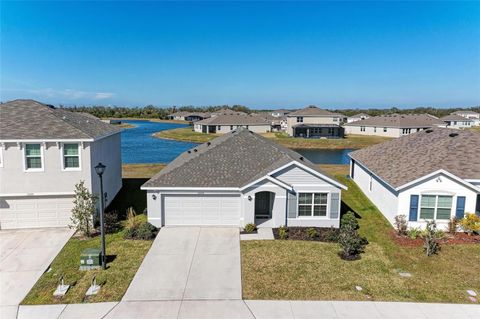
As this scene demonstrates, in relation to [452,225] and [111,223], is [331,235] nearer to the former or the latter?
[452,225]

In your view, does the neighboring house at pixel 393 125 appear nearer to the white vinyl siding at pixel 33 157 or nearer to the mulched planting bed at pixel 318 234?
the mulched planting bed at pixel 318 234

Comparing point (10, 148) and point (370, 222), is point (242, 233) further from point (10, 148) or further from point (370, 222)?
point (10, 148)

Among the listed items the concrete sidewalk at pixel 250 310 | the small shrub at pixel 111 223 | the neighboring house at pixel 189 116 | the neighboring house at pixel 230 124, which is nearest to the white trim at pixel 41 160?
the small shrub at pixel 111 223

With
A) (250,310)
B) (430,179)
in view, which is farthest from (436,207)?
(250,310)

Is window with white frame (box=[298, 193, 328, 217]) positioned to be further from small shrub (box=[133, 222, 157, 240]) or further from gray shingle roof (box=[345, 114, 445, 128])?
gray shingle roof (box=[345, 114, 445, 128])

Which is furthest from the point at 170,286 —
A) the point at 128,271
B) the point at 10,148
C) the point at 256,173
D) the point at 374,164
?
the point at 374,164

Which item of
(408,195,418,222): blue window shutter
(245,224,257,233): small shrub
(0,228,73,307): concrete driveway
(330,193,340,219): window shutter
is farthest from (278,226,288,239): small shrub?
(0,228,73,307): concrete driveway
